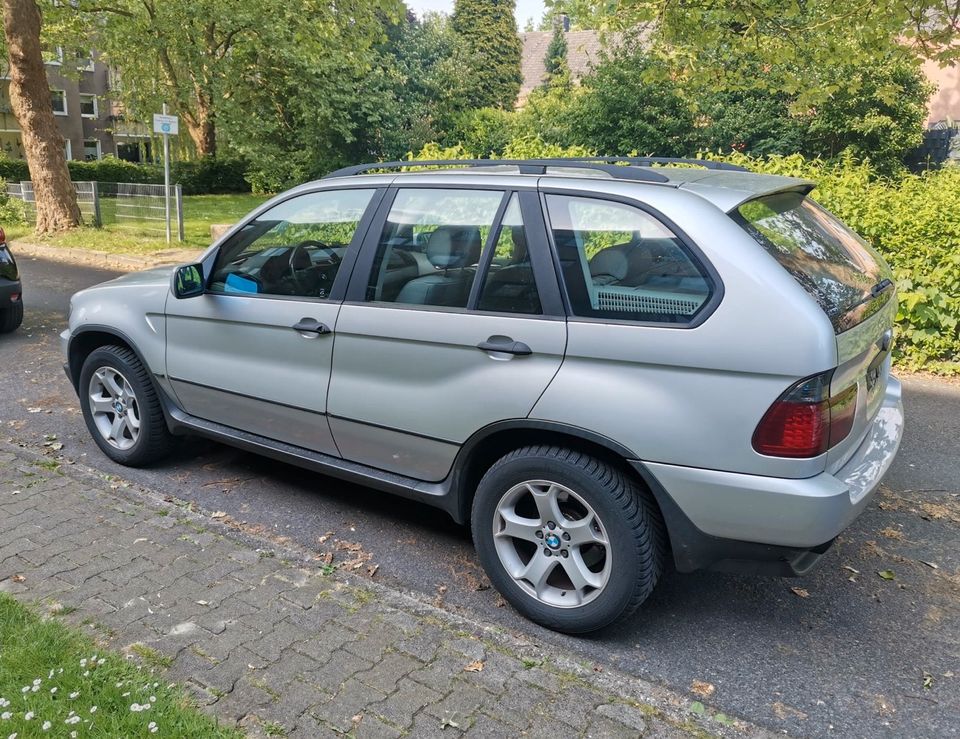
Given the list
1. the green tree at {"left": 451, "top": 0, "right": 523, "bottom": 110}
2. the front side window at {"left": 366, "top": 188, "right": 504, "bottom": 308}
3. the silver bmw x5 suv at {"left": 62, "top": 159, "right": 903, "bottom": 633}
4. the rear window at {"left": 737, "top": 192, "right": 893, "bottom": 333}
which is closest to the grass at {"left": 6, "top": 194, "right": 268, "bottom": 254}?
the silver bmw x5 suv at {"left": 62, "top": 159, "right": 903, "bottom": 633}

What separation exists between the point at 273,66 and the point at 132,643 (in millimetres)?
24977

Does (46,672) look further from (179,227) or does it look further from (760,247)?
(179,227)

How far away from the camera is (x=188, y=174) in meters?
28.8

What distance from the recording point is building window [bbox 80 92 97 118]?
50.5 metres

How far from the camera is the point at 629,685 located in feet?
8.99

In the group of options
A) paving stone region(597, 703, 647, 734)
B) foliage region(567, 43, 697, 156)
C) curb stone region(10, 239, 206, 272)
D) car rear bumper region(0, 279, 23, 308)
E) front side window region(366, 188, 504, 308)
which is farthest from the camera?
foliage region(567, 43, 697, 156)

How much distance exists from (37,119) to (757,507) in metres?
16.1

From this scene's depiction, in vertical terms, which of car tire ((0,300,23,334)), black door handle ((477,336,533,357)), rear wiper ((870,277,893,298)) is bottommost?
car tire ((0,300,23,334))

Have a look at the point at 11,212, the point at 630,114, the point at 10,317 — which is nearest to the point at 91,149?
the point at 11,212

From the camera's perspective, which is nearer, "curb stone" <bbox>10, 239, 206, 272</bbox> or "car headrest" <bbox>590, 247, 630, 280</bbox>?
"car headrest" <bbox>590, 247, 630, 280</bbox>

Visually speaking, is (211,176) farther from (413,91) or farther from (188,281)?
(188,281)

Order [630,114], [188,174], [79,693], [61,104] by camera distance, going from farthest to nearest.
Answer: [61,104] < [188,174] < [630,114] < [79,693]

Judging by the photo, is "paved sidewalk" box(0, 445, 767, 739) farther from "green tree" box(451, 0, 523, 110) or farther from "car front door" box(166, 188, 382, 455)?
"green tree" box(451, 0, 523, 110)

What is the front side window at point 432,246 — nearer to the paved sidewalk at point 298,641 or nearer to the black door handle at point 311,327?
the black door handle at point 311,327
